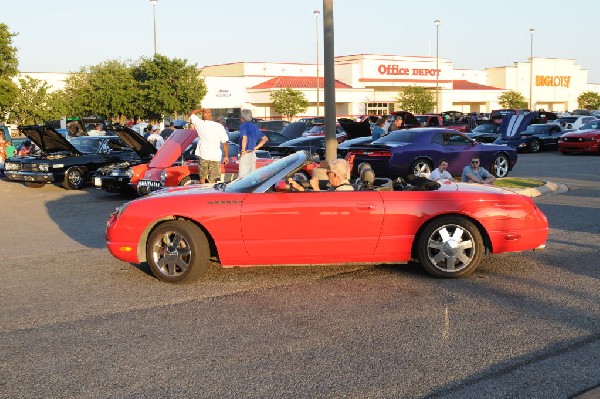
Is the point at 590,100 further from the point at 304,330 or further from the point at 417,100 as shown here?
the point at 304,330

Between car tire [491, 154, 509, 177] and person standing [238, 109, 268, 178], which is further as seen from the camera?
car tire [491, 154, 509, 177]

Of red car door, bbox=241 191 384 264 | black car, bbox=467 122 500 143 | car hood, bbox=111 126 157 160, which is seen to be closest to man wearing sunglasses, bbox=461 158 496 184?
red car door, bbox=241 191 384 264

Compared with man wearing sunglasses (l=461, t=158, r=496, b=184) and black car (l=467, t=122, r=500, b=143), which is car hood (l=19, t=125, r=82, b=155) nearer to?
man wearing sunglasses (l=461, t=158, r=496, b=184)

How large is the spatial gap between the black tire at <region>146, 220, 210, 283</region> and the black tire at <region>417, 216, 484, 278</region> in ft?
7.45

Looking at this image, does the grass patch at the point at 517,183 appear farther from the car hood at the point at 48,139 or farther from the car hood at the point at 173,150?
the car hood at the point at 48,139

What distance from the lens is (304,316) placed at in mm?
5922

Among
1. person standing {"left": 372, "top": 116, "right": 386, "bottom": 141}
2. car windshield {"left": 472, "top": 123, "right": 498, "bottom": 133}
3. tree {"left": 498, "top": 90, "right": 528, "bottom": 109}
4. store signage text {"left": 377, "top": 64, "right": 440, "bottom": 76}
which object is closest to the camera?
person standing {"left": 372, "top": 116, "right": 386, "bottom": 141}

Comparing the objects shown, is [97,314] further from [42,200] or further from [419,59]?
[419,59]

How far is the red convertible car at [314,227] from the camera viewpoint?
22.9 ft

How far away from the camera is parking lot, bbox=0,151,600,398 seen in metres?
4.45

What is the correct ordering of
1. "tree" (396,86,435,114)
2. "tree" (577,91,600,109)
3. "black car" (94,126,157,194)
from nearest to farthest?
"black car" (94,126,157,194)
"tree" (396,86,435,114)
"tree" (577,91,600,109)

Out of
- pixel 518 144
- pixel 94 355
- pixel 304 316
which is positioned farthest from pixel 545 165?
pixel 94 355

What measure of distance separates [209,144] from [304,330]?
7253 millimetres

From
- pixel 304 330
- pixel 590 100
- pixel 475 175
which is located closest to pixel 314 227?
pixel 304 330
